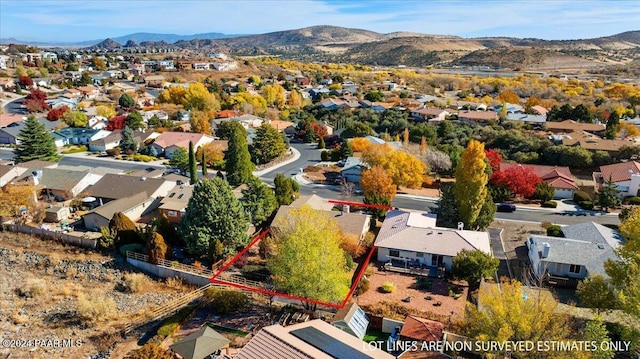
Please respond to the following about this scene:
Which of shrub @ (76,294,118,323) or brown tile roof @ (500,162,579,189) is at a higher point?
brown tile roof @ (500,162,579,189)

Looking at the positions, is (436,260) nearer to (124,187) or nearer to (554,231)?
(554,231)

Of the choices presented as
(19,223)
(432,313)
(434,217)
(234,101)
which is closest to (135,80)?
(234,101)

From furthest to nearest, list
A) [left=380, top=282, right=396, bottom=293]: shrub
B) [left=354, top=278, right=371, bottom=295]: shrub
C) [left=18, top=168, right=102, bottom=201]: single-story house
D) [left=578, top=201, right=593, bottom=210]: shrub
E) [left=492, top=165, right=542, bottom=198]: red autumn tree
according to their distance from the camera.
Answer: [left=492, top=165, right=542, bottom=198]: red autumn tree → [left=578, top=201, right=593, bottom=210]: shrub → [left=18, top=168, right=102, bottom=201]: single-story house → [left=380, top=282, right=396, bottom=293]: shrub → [left=354, top=278, right=371, bottom=295]: shrub

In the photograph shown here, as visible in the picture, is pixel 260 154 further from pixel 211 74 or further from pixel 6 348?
pixel 211 74

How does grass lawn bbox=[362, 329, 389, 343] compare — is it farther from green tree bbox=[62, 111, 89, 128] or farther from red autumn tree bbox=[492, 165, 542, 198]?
green tree bbox=[62, 111, 89, 128]

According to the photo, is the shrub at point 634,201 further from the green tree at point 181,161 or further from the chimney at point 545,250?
the green tree at point 181,161

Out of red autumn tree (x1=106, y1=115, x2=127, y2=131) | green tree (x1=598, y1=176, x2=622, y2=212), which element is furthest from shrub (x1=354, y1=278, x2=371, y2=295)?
red autumn tree (x1=106, y1=115, x2=127, y2=131)

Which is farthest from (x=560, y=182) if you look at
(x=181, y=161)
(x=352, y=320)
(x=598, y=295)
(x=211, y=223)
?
(x=181, y=161)
